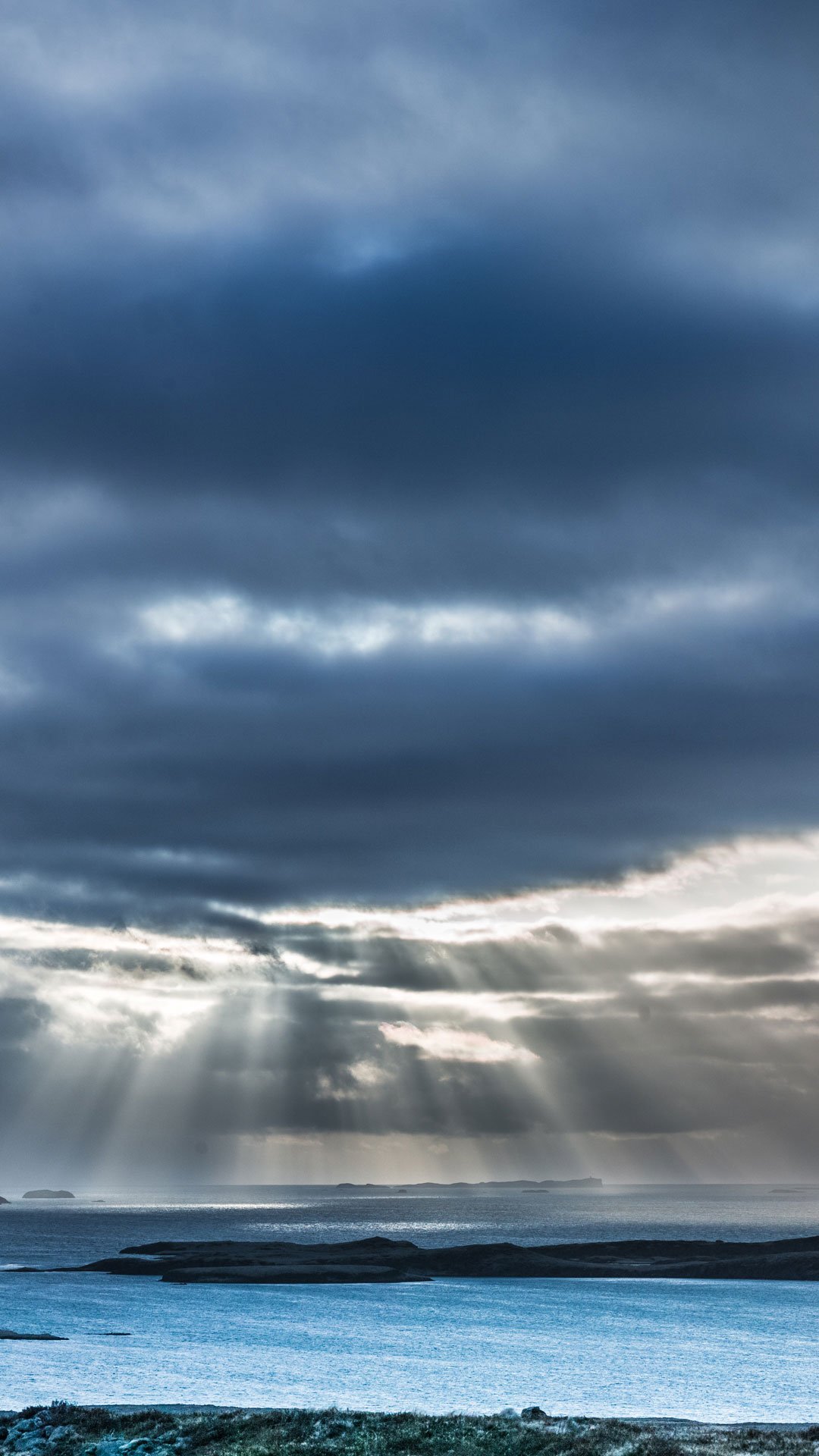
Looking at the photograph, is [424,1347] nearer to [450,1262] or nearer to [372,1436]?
[372,1436]

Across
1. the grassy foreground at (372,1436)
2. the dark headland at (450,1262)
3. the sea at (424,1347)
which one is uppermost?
the grassy foreground at (372,1436)

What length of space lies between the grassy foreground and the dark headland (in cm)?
10904

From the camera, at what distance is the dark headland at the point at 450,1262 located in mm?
151875

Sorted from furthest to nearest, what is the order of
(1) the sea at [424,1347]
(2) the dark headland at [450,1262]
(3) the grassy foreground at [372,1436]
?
(2) the dark headland at [450,1262] < (1) the sea at [424,1347] < (3) the grassy foreground at [372,1436]

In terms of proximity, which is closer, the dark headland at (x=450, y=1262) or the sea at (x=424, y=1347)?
the sea at (x=424, y=1347)

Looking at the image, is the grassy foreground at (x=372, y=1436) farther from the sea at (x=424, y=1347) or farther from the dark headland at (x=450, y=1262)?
the dark headland at (x=450, y=1262)

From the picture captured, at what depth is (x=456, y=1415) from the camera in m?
44.3

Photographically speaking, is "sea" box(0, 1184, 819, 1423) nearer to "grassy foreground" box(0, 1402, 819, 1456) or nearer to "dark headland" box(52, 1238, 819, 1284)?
"dark headland" box(52, 1238, 819, 1284)

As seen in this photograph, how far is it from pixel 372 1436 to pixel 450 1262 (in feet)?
436

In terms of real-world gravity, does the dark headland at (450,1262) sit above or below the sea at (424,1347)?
below

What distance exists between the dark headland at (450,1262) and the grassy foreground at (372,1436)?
358ft

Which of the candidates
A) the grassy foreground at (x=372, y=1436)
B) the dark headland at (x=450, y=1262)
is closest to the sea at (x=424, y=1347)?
the dark headland at (x=450, y=1262)

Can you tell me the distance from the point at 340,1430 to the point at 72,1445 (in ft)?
27.6

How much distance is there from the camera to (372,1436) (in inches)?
1623
